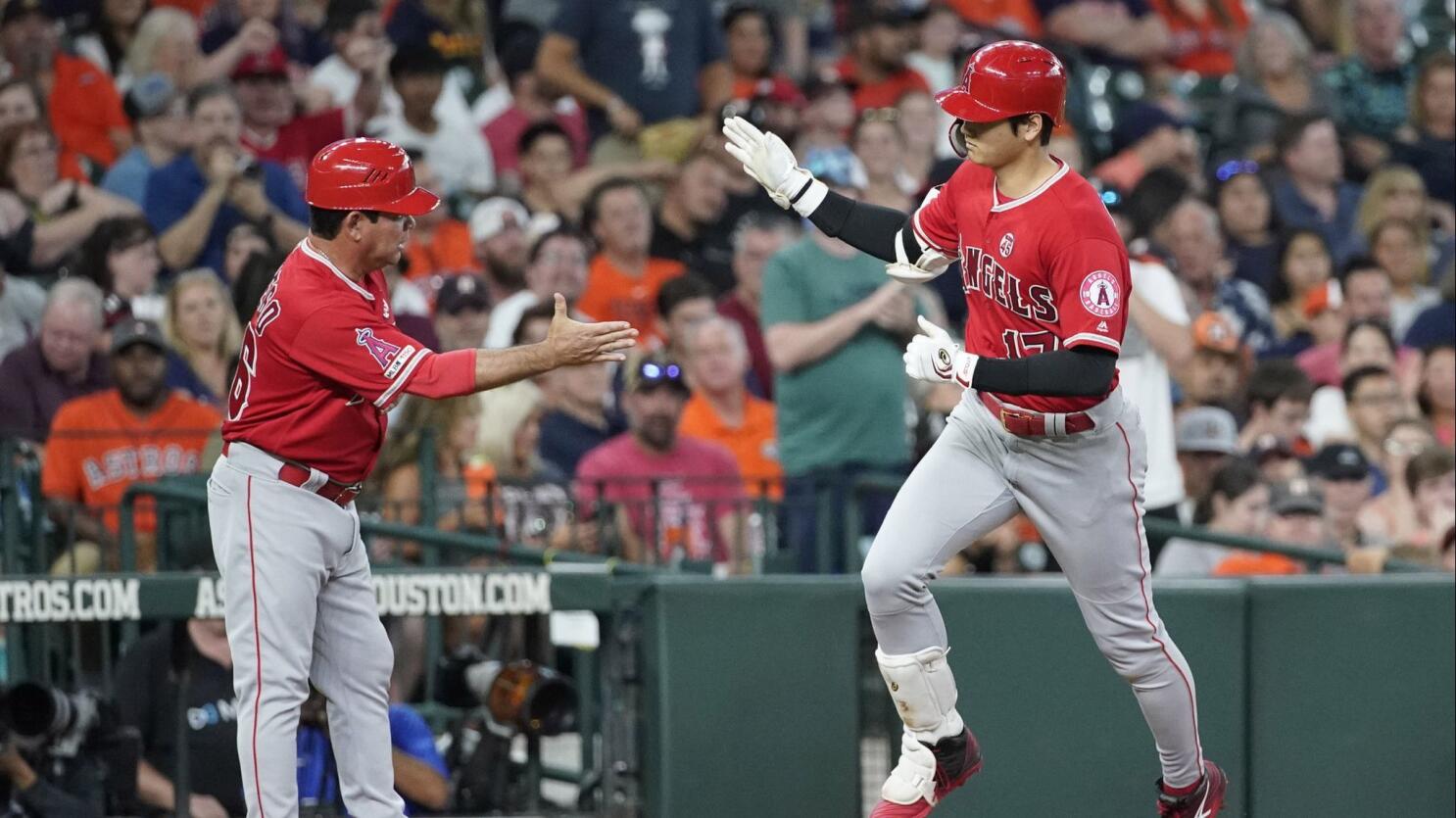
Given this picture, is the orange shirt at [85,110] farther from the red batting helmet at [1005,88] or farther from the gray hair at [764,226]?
the red batting helmet at [1005,88]

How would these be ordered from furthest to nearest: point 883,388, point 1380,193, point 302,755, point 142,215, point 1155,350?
point 1380,193 → point 142,215 → point 1155,350 → point 883,388 → point 302,755

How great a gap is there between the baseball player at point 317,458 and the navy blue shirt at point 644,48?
6045 millimetres

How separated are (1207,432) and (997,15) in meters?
4.83

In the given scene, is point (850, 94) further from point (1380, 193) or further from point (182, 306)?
point (182, 306)

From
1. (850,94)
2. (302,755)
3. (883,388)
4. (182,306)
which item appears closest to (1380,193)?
(850,94)

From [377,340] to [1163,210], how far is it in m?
6.59

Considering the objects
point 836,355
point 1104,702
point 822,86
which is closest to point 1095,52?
point 822,86

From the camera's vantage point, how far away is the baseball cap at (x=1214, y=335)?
372 inches

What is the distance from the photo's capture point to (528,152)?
35.6 ft

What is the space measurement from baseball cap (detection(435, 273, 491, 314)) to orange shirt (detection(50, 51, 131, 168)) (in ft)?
6.71

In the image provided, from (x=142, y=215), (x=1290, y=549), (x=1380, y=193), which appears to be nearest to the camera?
(x=1290, y=549)

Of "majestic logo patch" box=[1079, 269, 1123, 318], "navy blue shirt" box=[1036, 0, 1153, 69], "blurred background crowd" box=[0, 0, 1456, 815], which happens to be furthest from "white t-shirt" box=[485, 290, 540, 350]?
"majestic logo patch" box=[1079, 269, 1123, 318]

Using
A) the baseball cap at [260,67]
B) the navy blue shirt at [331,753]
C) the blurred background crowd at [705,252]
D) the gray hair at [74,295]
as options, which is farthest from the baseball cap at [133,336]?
the baseball cap at [260,67]

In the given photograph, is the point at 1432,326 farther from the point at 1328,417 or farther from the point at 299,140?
the point at 299,140
